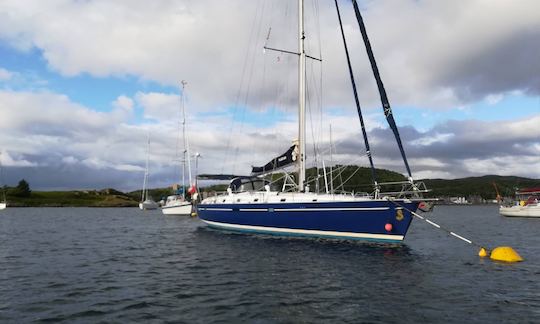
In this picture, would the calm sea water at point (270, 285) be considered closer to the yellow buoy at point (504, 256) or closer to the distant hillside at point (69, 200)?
the yellow buoy at point (504, 256)

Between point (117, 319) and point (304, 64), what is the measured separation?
23340 mm

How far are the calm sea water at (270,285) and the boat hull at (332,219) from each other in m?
0.92

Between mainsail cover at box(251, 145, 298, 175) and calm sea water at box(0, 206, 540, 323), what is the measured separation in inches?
282

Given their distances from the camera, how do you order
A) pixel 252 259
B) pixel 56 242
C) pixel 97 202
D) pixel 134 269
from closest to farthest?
pixel 134 269 → pixel 252 259 → pixel 56 242 → pixel 97 202

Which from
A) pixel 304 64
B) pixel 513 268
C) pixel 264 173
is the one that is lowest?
pixel 513 268

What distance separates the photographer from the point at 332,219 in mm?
24875

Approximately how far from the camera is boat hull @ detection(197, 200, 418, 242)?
23.2 metres

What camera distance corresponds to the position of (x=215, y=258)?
68.1ft

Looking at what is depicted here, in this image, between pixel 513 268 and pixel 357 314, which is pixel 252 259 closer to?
pixel 357 314

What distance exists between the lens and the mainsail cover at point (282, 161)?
29297mm

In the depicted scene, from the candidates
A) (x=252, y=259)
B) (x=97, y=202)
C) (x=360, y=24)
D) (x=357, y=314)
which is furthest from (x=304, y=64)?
(x=97, y=202)

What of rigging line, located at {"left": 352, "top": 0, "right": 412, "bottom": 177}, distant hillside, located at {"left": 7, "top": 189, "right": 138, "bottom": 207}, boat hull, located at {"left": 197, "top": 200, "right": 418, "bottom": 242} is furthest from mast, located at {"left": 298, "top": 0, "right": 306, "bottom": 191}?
distant hillside, located at {"left": 7, "top": 189, "right": 138, "bottom": 207}

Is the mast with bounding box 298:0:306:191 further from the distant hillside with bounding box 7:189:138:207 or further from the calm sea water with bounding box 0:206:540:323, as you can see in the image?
the distant hillside with bounding box 7:189:138:207

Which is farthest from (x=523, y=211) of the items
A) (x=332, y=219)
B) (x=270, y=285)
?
(x=270, y=285)
